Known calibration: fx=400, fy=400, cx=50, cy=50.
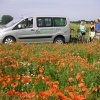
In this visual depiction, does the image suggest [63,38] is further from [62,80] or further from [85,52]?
[62,80]

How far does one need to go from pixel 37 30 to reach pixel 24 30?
0.86 meters

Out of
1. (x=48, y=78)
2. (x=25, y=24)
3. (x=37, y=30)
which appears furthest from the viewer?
(x=37, y=30)

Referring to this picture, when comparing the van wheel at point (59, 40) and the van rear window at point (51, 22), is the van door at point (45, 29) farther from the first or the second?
the van wheel at point (59, 40)

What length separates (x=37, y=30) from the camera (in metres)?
22.3

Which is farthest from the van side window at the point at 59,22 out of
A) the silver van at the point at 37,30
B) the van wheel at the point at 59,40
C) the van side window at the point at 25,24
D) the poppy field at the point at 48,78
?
the poppy field at the point at 48,78

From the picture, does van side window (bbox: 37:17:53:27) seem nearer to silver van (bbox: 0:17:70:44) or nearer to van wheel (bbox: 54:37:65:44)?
silver van (bbox: 0:17:70:44)

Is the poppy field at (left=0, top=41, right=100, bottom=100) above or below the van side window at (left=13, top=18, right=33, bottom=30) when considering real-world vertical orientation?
below

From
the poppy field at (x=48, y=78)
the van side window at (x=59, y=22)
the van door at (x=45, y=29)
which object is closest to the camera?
the poppy field at (x=48, y=78)

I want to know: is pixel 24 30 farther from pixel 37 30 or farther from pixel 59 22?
pixel 59 22

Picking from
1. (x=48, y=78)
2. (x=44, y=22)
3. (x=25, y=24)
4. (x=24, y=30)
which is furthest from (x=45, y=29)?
(x=48, y=78)

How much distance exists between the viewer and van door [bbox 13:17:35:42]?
21.7 meters

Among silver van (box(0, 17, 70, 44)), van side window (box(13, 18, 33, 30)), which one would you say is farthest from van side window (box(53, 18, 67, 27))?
van side window (box(13, 18, 33, 30))

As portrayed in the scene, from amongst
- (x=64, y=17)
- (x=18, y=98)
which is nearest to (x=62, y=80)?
(x=18, y=98)

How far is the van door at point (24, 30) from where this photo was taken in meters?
21.7
